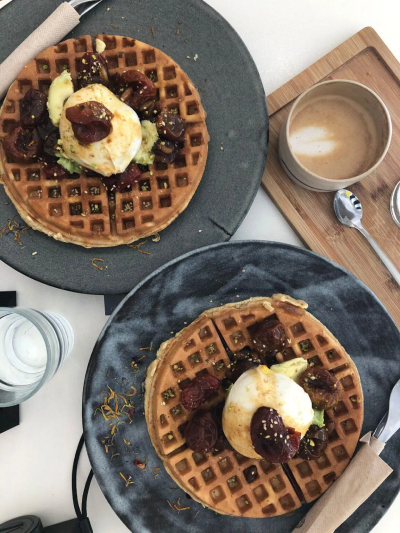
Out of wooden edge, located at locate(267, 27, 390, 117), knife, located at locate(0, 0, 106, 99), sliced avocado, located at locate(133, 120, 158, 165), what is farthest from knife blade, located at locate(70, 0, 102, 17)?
wooden edge, located at locate(267, 27, 390, 117)

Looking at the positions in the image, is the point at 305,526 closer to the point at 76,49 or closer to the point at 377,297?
the point at 377,297

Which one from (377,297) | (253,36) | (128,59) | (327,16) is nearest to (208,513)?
(377,297)

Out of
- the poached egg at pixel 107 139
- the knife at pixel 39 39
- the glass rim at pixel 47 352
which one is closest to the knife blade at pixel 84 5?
the knife at pixel 39 39

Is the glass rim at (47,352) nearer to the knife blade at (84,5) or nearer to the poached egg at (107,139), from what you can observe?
the poached egg at (107,139)

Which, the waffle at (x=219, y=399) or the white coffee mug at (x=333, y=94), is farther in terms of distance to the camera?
the white coffee mug at (x=333, y=94)

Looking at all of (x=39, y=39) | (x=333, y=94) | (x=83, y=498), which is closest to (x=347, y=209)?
(x=333, y=94)

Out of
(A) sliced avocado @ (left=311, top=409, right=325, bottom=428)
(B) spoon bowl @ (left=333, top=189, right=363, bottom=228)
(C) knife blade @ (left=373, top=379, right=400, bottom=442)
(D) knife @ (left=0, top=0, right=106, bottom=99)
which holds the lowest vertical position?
(C) knife blade @ (left=373, top=379, right=400, bottom=442)

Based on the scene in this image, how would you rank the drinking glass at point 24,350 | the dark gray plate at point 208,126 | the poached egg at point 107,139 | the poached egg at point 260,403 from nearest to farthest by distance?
the poached egg at point 260,403 → the poached egg at point 107,139 → the drinking glass at point 24,350 → the dark gray plate at point 208,126

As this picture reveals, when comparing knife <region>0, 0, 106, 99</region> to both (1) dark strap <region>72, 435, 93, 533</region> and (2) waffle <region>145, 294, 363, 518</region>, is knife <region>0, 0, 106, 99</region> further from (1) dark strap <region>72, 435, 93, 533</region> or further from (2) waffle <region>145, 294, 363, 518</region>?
(1) dark strap <region>72, 435, 93, 533</region>
